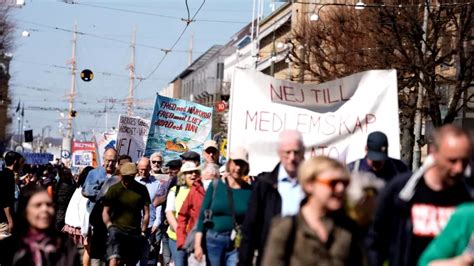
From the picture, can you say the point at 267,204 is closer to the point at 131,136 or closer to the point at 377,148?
the point at 377,148

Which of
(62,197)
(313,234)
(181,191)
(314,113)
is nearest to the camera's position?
(313,234)

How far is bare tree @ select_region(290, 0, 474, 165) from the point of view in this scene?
125 ft

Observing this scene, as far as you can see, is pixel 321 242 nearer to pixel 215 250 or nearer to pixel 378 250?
pixel 378 250

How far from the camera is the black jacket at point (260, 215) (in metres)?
9.48

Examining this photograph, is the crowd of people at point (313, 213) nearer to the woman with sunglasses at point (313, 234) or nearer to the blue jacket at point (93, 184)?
the woman with sunglasses at point (313, 234)

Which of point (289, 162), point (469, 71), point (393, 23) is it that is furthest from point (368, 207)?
point (469, 71)

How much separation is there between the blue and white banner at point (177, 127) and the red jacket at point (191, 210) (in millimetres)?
9164

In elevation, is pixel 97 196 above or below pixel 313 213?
below

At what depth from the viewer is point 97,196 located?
52.0 ft

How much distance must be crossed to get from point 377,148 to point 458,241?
3.26 m

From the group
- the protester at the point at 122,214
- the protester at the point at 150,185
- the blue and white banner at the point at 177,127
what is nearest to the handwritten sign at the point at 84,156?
the blue and white banner at the point at 177,127

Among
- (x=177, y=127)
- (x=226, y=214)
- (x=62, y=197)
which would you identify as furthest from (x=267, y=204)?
(x=62, y=197)

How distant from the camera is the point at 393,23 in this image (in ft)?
127

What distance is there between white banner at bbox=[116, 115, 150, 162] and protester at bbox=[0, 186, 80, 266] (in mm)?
16619
